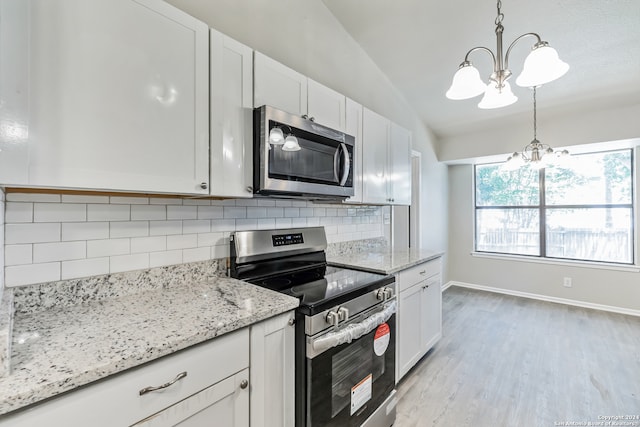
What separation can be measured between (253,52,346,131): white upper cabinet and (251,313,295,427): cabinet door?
3.60ft

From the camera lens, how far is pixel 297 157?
1554 mm

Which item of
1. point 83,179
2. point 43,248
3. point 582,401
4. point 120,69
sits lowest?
point 582,401

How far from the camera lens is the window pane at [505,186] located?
4355 millimetres

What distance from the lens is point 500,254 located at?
457 centimetres

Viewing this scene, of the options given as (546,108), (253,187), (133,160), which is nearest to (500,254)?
(546,108)

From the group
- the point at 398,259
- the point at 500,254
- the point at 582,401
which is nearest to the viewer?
the point at 582,401

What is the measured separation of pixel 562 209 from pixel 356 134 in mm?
3843

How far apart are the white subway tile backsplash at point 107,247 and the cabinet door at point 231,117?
458mm

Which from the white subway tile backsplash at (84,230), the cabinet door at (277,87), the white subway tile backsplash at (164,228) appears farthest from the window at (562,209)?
the white subway tile backsplash at (84,230)

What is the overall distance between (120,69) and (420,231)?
3690 millimetres

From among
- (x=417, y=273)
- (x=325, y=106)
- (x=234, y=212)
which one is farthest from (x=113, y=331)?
(x=417, y=273)

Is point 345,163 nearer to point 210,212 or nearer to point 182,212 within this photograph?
point 210,212

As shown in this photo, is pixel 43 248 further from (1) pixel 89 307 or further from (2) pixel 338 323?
(2) pixel 338 323

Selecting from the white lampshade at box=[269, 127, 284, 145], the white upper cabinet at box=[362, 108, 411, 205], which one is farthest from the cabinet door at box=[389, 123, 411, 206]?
the white lampshade at box=[269, 127, 284, 145]
